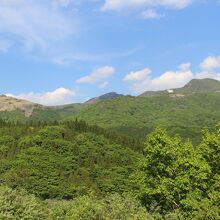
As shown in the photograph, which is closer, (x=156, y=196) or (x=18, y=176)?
(x=156, y=196)

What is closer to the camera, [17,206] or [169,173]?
[17,206]

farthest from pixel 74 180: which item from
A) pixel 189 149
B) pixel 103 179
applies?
pixel 189 149

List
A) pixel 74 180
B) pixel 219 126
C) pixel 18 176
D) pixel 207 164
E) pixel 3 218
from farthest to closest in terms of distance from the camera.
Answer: pixel 74 180
pixel 18 176
pixel 219 126
pixel 207 164
pixel 3 218

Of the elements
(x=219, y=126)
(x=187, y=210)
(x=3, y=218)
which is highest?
(x=219, y=126)

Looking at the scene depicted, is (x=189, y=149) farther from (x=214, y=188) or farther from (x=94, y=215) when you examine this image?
(x=94, y=215)

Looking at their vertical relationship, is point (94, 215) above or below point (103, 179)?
above

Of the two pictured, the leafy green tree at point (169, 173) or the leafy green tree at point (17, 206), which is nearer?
the leafy green tree at point (17, 206)

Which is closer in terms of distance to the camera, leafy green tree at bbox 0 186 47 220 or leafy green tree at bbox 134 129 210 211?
leafy green tree at bbox 0 186 47 220

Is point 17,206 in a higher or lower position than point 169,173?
lower

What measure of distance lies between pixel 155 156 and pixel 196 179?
20.3 feet

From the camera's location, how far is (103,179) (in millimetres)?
197500

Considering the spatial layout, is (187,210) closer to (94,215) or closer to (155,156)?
(155,156)

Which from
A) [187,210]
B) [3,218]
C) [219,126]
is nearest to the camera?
[3,218]

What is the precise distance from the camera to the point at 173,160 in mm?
61469
